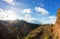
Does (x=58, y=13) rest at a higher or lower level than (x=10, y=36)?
higher

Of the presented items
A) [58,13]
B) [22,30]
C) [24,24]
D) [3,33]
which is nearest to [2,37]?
[3,33]

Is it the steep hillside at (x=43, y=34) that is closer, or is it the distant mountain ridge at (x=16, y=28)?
the steep hillside at (x=43, y=34)

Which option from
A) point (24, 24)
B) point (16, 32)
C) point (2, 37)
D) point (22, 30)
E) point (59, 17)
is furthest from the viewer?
point (24, 24)

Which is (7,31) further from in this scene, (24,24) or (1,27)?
(24,24)

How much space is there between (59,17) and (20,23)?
42.7m

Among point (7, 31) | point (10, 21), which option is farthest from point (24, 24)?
point (7, 31)

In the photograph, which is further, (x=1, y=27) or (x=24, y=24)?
(x=24, y=24)

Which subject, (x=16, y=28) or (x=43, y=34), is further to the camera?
(x=16, y=28)

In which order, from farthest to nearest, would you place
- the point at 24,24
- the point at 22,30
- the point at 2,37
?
the point at 24,24, the point at 22,30, the point at 2,37

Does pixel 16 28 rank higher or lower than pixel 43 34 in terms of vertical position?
higher

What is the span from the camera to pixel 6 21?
244ft

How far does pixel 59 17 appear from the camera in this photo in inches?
1390

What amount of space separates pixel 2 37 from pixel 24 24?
18929 millimetres

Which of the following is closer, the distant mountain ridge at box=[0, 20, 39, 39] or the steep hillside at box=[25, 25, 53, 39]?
the steep hillside at box=[25, 25, 53, 39]
